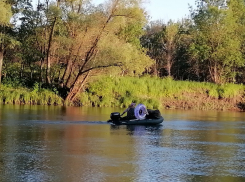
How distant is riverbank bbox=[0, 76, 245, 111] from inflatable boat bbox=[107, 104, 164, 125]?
14.3 metres

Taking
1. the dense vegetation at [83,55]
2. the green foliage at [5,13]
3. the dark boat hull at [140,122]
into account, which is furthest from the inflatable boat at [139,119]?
the green foliage at [5,13]

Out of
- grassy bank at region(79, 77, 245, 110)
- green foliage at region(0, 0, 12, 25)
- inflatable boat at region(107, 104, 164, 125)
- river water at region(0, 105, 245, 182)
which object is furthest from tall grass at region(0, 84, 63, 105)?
inflatable boat at region(107, 104, 164, 125)

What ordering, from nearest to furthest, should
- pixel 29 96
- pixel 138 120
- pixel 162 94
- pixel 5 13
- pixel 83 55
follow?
pixel 138 120, pixel 5 13, pixel 29 96, pixel 83 55, pixel 162 94

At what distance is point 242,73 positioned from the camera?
55.9 m

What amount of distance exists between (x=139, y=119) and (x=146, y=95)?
723 inches

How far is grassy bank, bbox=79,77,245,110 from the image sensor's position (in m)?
43.2

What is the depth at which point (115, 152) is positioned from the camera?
17.5 metres

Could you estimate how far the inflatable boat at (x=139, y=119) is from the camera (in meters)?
27.2

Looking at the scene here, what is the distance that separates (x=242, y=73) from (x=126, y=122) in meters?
31.5

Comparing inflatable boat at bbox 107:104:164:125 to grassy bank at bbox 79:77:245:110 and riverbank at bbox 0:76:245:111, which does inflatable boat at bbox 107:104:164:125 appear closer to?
riverbank at bbox 0:76:245:111

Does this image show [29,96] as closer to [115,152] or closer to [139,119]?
[139,119]

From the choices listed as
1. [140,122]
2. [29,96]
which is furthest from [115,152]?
[29,96]

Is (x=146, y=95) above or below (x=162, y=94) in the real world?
below

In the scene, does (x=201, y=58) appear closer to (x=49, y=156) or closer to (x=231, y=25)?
(x=231, y=25)
